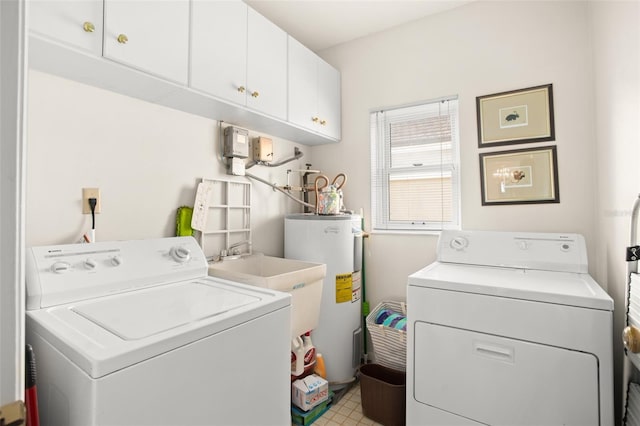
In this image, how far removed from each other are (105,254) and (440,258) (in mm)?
1795

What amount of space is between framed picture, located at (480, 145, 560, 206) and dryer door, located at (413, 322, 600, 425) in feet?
3.34

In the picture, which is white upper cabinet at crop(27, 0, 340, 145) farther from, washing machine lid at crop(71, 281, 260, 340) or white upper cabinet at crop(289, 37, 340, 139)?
washing machine lid at crop(71, 281, 260, 340)

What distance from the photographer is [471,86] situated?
2170 mm

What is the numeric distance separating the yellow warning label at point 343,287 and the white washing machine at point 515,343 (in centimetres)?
65

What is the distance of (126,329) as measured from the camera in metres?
0.84

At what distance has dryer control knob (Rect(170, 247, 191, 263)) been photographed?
1427mm

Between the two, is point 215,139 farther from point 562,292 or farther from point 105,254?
point 562,292

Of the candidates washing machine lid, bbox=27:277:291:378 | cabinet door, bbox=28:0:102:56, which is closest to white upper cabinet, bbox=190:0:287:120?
cabinet door, bbox=28:0:102:56

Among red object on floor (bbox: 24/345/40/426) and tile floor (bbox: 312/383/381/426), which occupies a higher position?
red object on floor (bbox: 24/345/40/426)

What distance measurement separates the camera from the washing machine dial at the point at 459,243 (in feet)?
6.48

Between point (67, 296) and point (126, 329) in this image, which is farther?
point (67, 296)

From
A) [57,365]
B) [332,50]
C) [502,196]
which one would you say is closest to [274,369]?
[57,365]

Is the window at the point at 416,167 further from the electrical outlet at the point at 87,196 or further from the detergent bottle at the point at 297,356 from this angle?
the electrical outlet at the point at 87,196

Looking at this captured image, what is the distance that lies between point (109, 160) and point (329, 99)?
1650 millimetres
